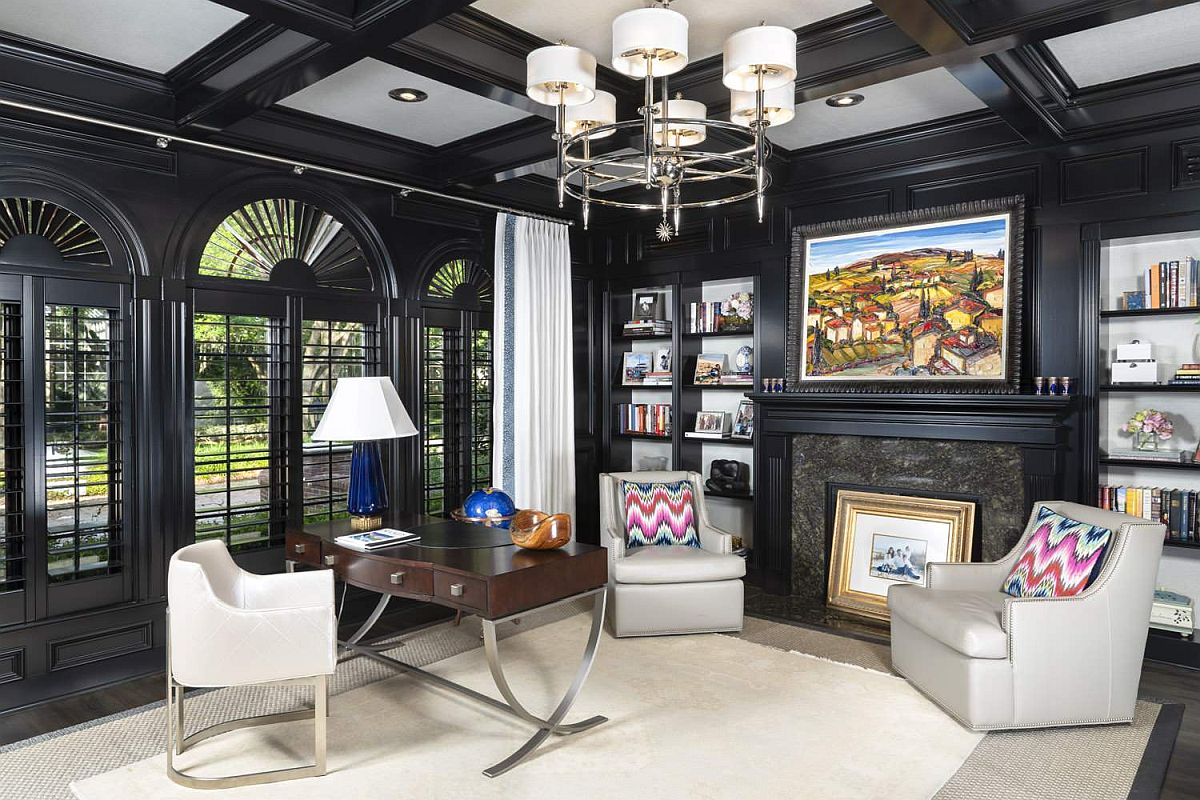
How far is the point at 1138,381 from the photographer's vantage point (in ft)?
13.1

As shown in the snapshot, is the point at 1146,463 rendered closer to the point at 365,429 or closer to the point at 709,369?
the point at 709,369

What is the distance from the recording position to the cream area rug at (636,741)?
2.73 m

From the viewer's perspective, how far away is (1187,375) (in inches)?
153

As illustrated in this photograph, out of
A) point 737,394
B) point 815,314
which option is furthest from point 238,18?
point 737,394

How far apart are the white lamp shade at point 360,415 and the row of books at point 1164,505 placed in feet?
11.6

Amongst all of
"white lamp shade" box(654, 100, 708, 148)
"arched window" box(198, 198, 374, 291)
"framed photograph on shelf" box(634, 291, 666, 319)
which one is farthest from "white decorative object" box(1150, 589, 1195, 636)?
"arched window" box(198, 198, 374, 291)

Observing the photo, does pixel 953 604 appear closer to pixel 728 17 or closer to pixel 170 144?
pixel 728 17

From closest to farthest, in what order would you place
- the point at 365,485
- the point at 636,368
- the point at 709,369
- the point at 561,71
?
the point at 561,71 < the point at 365,485 < the point at 709,369 < the point at 636,368

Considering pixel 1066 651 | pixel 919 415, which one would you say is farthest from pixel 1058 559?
pixel 919 415

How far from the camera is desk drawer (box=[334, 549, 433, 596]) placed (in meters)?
3.11

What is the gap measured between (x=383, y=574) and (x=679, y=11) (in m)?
2.48

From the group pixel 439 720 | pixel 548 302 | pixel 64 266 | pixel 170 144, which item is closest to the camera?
pixel 439 720

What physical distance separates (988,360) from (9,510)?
482cm

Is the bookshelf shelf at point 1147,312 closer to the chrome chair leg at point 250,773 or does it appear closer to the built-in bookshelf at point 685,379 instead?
the built-in bookshelf at point 685,379
